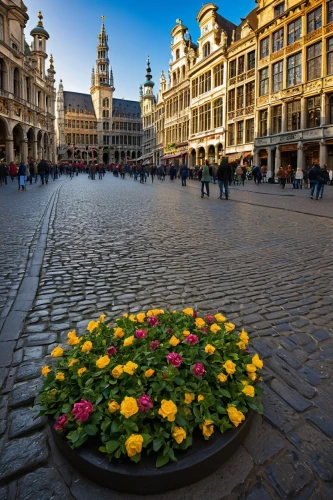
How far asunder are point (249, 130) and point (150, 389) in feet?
128

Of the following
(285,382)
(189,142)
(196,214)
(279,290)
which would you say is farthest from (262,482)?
(189,142)

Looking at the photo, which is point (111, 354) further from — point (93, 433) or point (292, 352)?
point (292, 352)

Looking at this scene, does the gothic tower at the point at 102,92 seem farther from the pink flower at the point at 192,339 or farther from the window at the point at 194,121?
the pink flower at the point at 192,339

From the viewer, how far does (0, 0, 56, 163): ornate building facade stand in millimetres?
37750

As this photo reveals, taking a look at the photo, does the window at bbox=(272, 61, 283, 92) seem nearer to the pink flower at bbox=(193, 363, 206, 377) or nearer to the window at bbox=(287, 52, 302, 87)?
the window at bbox=(287, 52, 302, 87)

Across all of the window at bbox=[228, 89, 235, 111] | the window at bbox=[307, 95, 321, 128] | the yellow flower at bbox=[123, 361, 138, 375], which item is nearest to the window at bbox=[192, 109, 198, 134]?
the window at bbox=[228, 89, 235, 111]

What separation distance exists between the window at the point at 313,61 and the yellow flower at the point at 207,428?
3266 cm

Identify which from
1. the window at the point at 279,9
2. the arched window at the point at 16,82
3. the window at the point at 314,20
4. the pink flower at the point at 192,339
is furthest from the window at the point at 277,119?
the pink flower at the point at 192,339

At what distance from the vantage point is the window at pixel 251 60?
1435 inches

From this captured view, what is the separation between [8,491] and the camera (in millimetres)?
1590

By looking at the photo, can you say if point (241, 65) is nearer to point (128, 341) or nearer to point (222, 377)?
point (128, 341)

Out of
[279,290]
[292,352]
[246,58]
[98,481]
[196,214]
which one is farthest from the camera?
[246,58]

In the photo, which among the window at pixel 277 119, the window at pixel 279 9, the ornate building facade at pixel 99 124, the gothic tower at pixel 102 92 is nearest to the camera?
the window at pixel 279 9

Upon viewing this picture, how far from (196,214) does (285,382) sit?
8.85m
